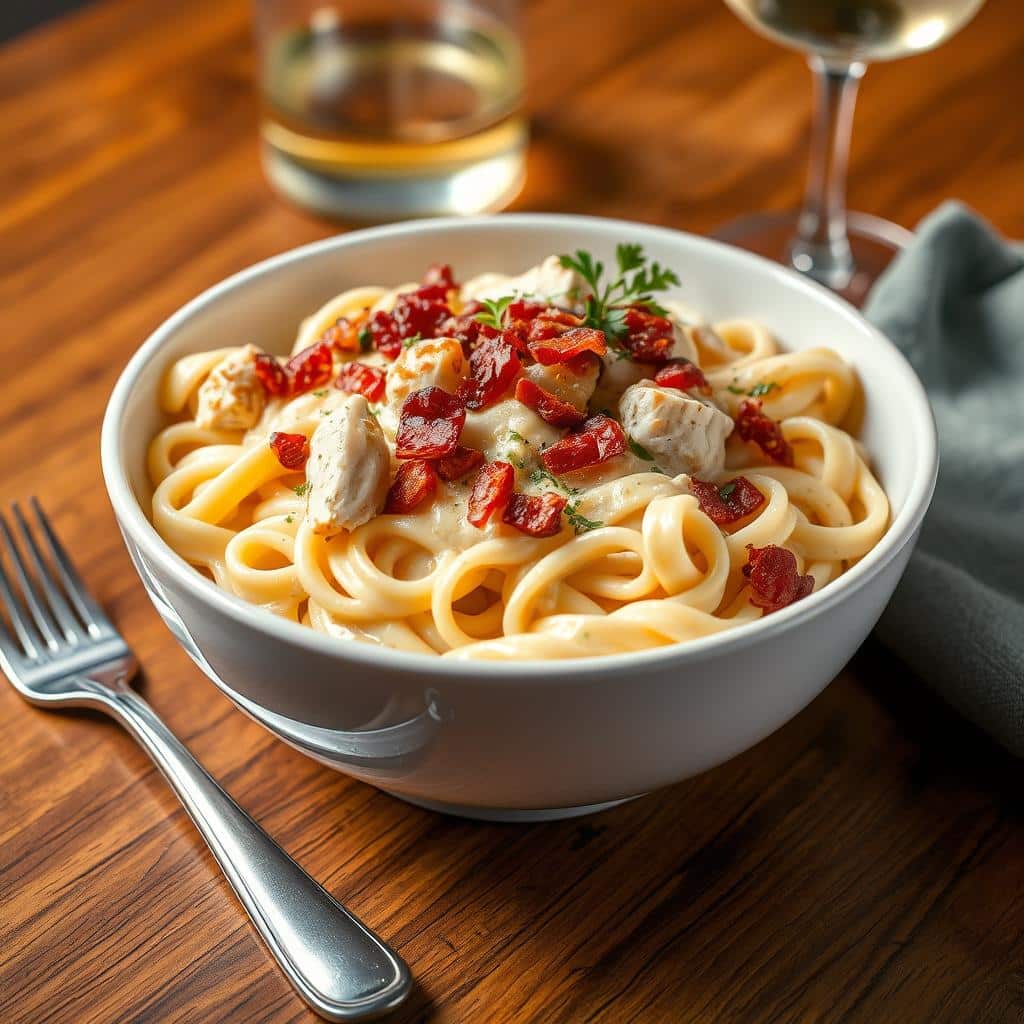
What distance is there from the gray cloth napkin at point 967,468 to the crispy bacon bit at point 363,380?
47.9 inches

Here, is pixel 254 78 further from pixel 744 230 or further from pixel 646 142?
pixel 744 230

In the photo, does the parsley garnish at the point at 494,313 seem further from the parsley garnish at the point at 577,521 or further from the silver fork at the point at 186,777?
the silver fork at the point at 186,777

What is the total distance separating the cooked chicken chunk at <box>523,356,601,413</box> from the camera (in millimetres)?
2691

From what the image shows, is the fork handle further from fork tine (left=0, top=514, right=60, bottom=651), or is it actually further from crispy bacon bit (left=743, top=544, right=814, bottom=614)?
crispy bacon bit (left=743, top=544, right=814, bottom=614)

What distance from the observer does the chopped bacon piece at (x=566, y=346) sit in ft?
8.80

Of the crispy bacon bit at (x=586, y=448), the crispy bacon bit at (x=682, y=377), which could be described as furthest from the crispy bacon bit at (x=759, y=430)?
the crispy bacon bit at (x=586, y=448)

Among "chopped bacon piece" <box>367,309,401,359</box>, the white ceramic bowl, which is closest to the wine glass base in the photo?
the white ceramic bowl

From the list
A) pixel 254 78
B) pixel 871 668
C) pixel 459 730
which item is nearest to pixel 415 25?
pixel 254 78

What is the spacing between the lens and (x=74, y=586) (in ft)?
10.2

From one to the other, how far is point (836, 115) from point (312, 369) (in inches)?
88.9

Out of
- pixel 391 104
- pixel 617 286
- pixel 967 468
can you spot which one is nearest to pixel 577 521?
pixel 617 286

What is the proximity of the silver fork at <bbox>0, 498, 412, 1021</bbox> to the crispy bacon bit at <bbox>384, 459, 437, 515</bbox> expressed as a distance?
647mm

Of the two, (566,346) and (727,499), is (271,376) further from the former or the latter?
(727,499)

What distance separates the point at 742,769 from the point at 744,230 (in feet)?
7.78
